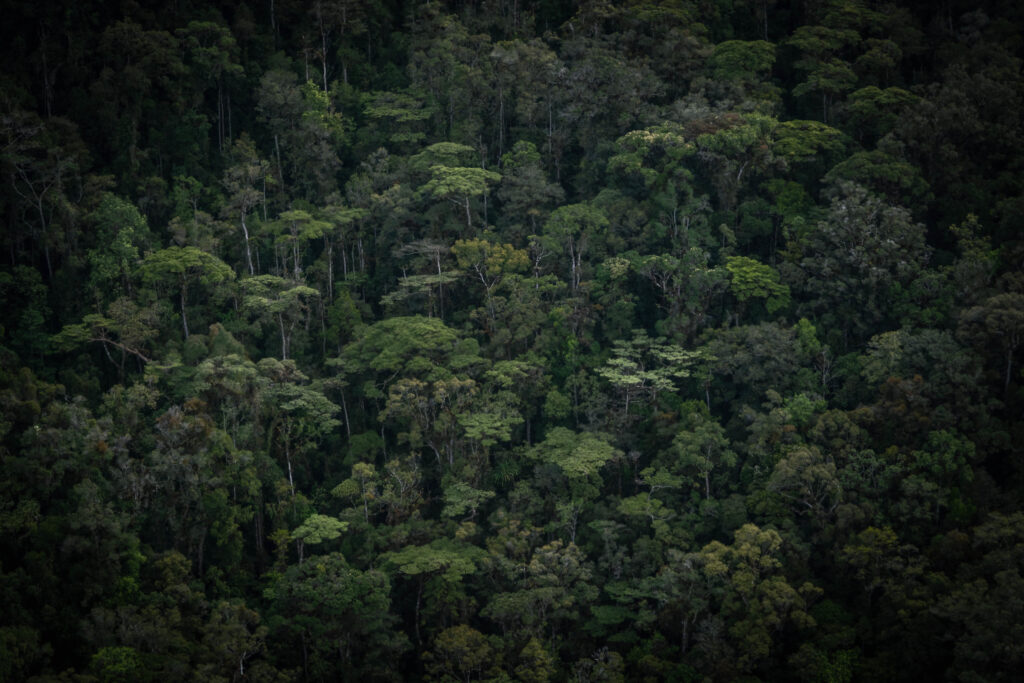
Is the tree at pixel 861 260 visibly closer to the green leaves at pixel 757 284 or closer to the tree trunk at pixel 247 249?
the green leaves at pixel 757 284

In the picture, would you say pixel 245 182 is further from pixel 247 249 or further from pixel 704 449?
pixel 704 449

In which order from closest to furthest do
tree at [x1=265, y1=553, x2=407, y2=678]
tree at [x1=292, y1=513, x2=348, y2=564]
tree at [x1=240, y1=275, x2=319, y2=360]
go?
1. tree at [x1=265, y1=553, x2=407, y2=678]
2. tree at [x1=292, y1=513, x2=348, y2=564]
3. tree at [x1=240, y1=275, x2=319, y2=360]

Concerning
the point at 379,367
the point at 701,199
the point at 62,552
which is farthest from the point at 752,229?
the point at 62,552

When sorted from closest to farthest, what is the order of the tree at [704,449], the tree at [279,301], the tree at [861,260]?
the tree at [704,449], the tree at [861,260], the tree at [279,301]

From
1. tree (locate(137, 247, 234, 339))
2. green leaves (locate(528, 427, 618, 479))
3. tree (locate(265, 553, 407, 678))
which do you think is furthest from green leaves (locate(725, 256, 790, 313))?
tree (locate(137, 247, 234, 339))

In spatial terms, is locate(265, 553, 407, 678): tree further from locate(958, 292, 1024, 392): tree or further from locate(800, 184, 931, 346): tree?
locate(958, 292, 1024, 392): tree

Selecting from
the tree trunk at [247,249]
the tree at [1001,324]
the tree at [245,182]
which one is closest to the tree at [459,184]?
→ the tree at [245,182]

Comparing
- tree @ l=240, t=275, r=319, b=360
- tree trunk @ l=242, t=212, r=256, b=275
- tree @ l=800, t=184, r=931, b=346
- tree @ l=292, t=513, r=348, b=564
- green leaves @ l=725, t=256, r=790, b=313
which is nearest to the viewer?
tree @ l=292, t=513, r=348, b=564

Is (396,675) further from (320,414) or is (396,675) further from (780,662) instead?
(780,662)
